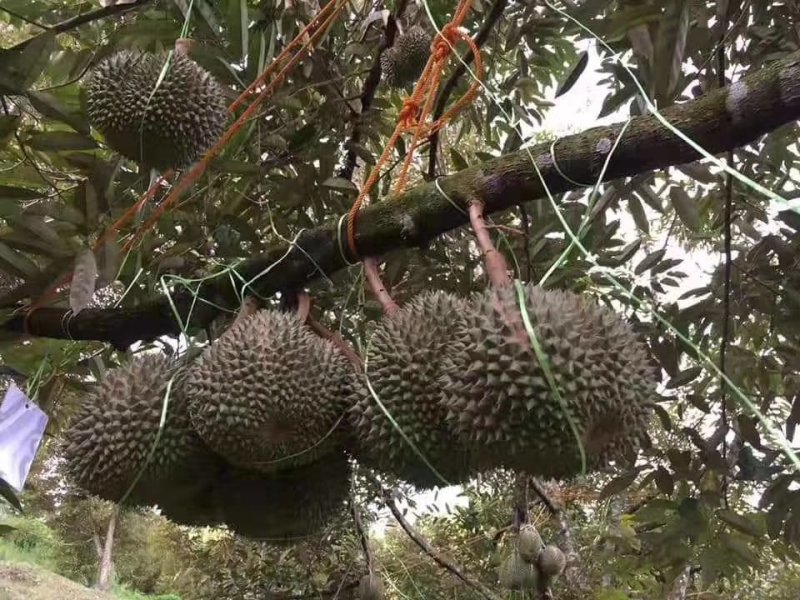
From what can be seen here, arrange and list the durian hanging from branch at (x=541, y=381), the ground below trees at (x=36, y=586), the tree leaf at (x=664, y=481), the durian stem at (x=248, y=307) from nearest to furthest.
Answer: the durian hanging from branch at (x=541, y=381) < the durian stem at (x=248, y=307) < the tree leaf at (x=664, y=481) < the ground below trees at (x=36, y=586)

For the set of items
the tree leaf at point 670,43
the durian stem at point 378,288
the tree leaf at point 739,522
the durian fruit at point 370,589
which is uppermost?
the tree leaf at point 670,43

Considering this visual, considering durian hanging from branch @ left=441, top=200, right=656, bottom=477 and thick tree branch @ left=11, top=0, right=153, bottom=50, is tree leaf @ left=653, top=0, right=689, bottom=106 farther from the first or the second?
thick tree branch @ left=11, top=0, right=153, bottom=50

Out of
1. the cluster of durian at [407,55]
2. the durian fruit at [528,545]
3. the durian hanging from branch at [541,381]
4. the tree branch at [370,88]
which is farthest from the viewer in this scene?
the durian fruit at [528,545]

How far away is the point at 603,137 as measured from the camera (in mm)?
807

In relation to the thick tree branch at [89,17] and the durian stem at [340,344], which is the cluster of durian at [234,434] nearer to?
the durian stem at [340,344]

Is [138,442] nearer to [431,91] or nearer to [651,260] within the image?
[431,91]

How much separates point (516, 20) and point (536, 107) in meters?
0.61

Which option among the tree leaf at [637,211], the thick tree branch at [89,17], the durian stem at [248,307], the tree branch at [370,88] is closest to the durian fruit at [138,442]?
the durian stem at [248,307]

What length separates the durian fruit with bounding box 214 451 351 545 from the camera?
0.94 meters

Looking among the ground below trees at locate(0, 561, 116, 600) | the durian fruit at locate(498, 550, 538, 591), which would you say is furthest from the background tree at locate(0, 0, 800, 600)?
the ground below trees at locate(0, 561, 116, 600)

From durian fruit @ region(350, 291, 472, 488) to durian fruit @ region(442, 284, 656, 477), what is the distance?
0.18 ft

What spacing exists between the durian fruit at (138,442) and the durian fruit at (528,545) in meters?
1.58

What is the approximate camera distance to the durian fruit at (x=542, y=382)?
2.26 ft

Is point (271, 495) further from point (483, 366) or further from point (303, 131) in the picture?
point (303, 131)
